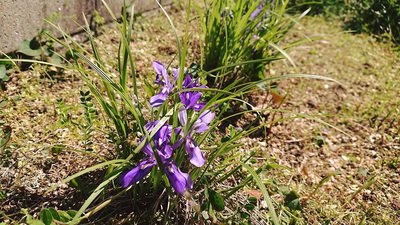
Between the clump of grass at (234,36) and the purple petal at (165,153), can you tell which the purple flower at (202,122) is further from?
the clump of grass at (234,36)

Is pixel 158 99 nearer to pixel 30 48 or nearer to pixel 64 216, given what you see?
pixel 64 216

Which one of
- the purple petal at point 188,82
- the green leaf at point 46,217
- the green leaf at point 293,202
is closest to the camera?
the green leaf at point 46,217

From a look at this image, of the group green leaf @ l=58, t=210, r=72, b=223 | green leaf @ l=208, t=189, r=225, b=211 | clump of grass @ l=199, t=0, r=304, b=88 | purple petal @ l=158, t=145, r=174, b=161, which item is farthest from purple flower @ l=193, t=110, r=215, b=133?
clump of grass @ l=199, t=0, r=304, b=88

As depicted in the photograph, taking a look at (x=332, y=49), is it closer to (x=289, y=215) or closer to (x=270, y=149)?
(x=270, y=149)

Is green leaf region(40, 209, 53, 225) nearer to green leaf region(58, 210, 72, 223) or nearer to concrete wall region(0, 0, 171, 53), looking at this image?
green leaf region(58, 210, 72, 223)

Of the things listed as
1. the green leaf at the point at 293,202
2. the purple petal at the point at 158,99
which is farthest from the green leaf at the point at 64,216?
the green leaf at the point at 293,202

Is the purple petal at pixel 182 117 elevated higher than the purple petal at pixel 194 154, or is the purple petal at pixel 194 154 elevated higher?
the purple petal at pixel 182 117
